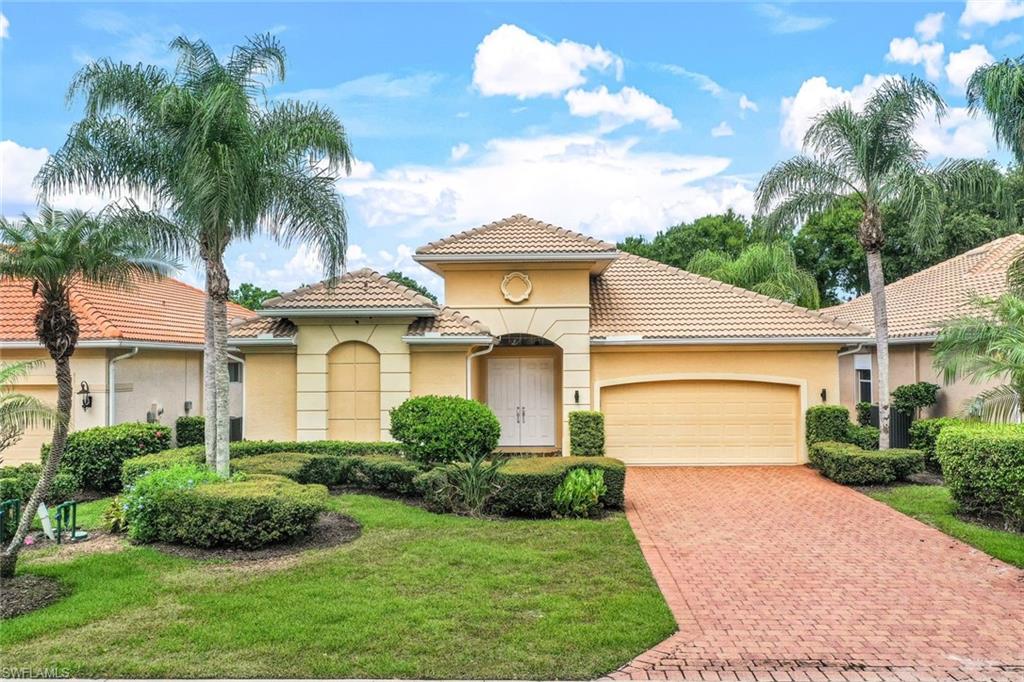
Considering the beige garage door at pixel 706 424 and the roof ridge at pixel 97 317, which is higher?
the roof ridge at pixel 97 317

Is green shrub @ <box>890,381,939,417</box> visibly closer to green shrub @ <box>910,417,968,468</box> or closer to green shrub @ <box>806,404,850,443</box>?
green shrub @ <box>910,417,968,468</box>

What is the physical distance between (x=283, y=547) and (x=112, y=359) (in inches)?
335

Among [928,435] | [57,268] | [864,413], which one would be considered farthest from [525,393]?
[57,268]

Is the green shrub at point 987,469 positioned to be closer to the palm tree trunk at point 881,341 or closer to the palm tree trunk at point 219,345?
the palm tree trunk at point 881,341

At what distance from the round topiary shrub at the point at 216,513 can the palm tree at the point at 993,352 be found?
32.3 ft

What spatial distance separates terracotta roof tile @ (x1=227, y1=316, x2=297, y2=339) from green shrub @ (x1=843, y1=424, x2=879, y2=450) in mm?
13078

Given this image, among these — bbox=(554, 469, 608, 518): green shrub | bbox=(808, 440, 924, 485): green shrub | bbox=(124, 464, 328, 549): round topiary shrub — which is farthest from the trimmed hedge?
bbox=(808, 440, 924, 485): green shrub

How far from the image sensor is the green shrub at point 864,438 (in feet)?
48.7

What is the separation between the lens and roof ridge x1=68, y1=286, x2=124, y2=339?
46.5ft

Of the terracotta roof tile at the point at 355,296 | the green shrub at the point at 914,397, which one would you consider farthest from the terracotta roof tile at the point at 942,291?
the terracotta roof tile at the point at 355,296

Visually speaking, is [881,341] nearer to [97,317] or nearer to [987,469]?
[987,469]

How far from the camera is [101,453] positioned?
12969 millimetres

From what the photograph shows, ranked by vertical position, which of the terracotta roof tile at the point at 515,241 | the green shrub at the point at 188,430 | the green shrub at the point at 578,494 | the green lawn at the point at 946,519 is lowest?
the green lawn at the point at 946,519

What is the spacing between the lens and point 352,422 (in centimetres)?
1479
